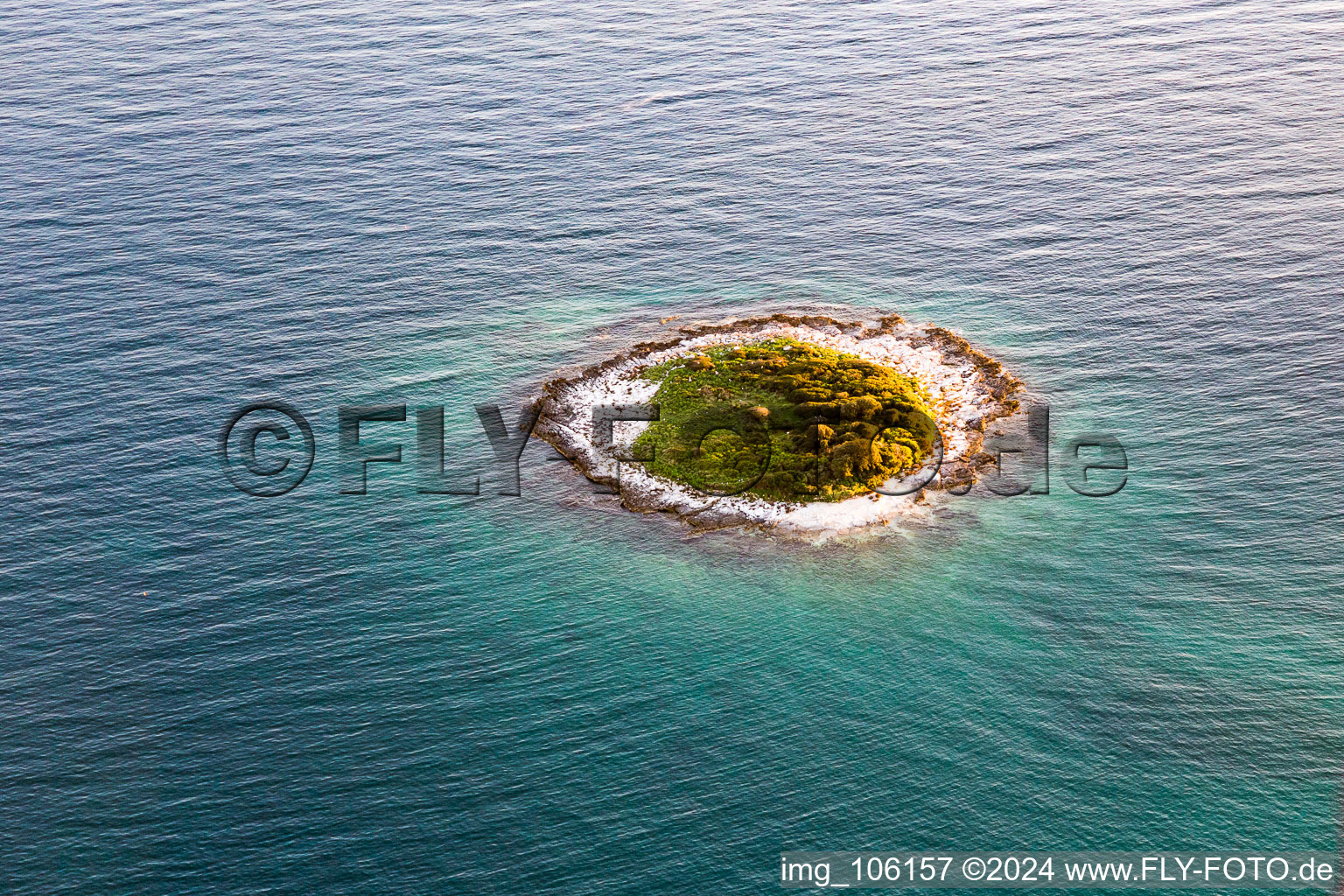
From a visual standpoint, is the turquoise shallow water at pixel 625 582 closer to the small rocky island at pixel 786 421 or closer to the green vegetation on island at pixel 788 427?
the small rocky island at pixel 786 421

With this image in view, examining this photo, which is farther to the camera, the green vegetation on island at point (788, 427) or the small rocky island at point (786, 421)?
the green vegetation on island at point (788, 427)

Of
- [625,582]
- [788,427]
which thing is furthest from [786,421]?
[625,582]

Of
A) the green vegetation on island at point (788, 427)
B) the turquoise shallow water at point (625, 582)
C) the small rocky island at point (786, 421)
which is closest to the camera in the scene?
the turquoise shallow water at point (625, 582)

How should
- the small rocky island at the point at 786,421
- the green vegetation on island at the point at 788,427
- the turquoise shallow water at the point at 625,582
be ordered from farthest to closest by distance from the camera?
the green vegetation on island at the point at 788,427 < the small rocky island at the point at 786,421 < the turquoise shallow water at the point at 625,582

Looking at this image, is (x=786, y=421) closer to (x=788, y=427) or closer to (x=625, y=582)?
(x=788, y=427)

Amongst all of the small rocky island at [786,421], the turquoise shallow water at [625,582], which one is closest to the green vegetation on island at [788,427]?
the small rocky island at [786,421]

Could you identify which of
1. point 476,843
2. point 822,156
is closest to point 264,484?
point 476,843
